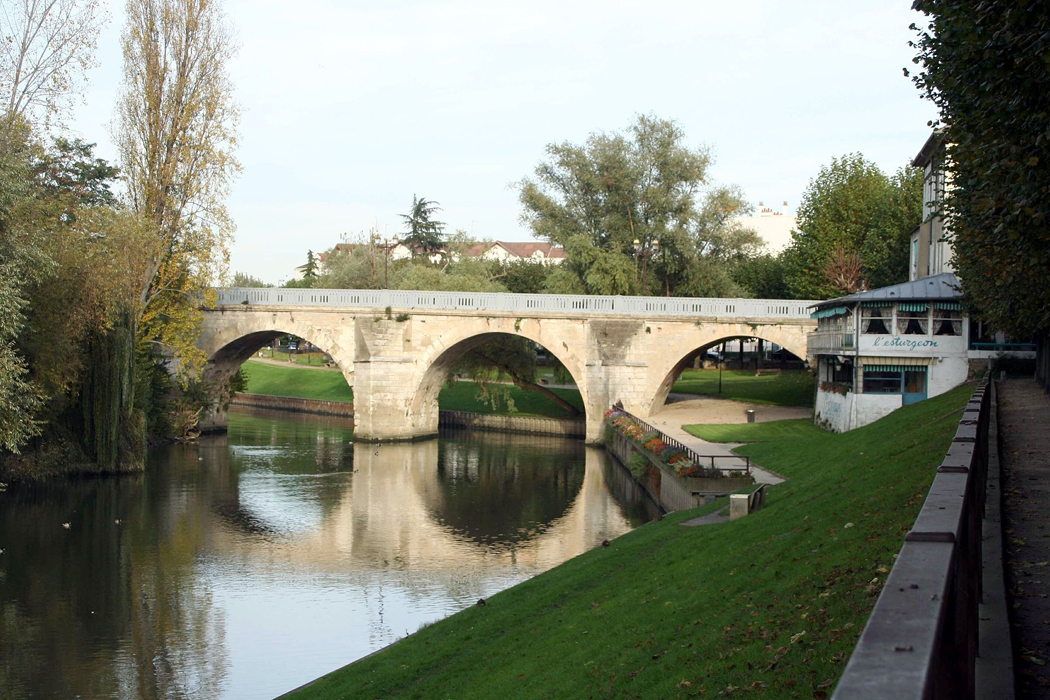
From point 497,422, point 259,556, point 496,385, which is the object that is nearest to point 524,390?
point 496,385

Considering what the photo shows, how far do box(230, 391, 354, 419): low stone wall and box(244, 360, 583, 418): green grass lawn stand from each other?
0.66 meters

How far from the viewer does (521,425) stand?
4812cm

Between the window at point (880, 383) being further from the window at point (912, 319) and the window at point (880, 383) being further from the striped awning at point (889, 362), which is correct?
the window at point (912, 319)

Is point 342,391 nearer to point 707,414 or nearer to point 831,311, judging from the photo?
point 707,414

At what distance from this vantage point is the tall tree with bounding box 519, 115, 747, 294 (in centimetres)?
4794

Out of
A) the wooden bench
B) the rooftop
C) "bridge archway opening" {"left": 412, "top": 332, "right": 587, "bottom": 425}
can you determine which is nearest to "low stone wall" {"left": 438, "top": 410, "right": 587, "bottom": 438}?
"bridge archway opening" {"left": 412, "top": 332, "right": 587, "bottom": 425}

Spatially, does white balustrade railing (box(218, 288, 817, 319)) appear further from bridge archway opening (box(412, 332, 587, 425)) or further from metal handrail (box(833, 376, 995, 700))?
metal handrail (box(833, 376, 995, 700))

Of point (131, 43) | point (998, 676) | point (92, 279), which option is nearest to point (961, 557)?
point (998, 676)

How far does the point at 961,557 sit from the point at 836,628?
3.51m

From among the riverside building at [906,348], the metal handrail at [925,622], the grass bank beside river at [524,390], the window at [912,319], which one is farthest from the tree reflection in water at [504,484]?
the metal handrail at [925,622]

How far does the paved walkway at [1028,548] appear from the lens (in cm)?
566

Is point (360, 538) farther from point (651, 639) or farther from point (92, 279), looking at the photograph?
point (651, 639)

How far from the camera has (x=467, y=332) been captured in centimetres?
4269

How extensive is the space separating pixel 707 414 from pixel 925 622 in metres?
38.6
